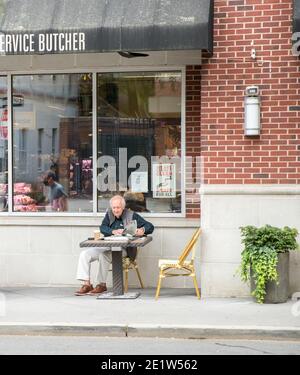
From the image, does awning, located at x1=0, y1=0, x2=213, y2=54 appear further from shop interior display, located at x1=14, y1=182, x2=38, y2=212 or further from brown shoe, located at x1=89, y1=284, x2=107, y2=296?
brown shoe, located at x1=89, y1=284, x2=107, y2=296

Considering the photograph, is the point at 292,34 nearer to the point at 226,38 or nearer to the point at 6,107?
the point at 226,38

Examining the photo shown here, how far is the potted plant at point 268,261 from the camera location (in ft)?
29.8

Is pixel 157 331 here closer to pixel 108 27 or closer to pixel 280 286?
pixel 280 286

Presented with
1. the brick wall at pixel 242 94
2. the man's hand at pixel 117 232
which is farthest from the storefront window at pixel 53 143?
the brick wall at pixel 242 94

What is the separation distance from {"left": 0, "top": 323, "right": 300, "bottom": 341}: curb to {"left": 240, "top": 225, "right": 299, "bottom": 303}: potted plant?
1252mm

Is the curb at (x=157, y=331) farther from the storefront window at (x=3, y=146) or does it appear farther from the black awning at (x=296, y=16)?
the black awning at (x=296, y=16)

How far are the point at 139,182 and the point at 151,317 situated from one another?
3024 millimetres

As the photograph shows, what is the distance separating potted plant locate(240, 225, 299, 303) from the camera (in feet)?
29.8

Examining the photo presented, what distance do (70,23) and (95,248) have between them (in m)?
3.23

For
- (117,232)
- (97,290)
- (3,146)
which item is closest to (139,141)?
(117,232)

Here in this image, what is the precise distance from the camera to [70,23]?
31.5 ft

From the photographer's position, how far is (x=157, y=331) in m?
8.02

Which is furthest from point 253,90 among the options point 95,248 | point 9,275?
point 9,275

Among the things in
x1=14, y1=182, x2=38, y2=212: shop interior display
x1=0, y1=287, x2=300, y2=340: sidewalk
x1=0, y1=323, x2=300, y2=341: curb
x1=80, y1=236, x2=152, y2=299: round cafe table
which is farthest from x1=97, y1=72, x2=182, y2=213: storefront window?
x1=0, y1=323, x2=300, y2=341: curb
